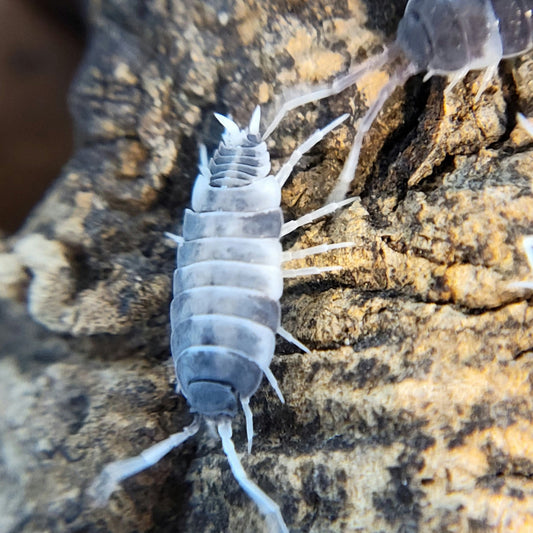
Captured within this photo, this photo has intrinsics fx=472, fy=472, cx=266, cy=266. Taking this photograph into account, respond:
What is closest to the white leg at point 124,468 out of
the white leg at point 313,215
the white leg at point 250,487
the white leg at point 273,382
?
the white leg at point 250,487

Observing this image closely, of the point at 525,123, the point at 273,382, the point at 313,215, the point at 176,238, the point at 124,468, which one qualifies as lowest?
the point at 124,468

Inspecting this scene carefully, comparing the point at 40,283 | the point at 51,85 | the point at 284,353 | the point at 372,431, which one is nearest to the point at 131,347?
the point at 40,283

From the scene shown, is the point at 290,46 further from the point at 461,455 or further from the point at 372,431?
the point at 461,455

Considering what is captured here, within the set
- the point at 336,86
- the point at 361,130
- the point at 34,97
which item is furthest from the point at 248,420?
the point at 34,97

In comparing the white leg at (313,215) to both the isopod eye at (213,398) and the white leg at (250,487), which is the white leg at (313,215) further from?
the white leg at (250,487)

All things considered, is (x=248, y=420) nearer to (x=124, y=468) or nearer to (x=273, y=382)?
(x=273, y=382)

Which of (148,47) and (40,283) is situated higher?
(148,47)

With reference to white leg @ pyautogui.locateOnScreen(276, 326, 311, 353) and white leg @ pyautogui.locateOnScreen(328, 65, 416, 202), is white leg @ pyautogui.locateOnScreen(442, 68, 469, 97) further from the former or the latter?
white leg @ pyautogui.locateOnScreen(276, 326, 311, 353)
